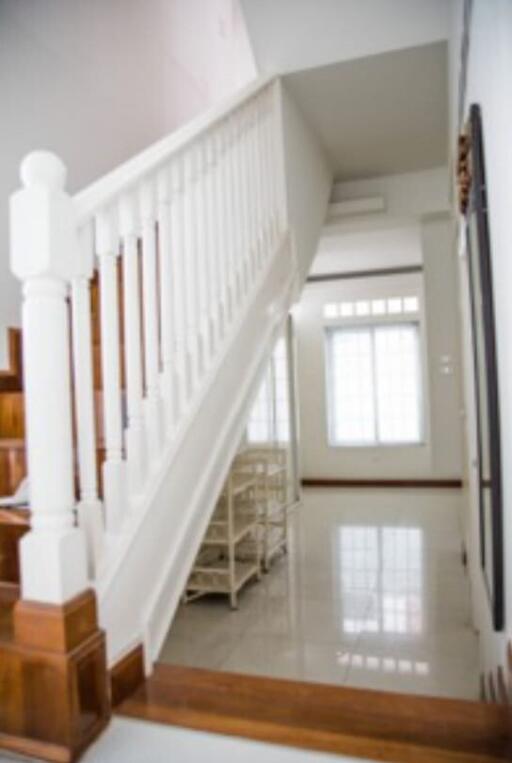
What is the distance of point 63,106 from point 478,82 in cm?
214

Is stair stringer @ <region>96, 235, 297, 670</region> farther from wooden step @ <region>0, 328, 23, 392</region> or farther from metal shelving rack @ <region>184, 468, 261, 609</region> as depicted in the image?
metal shelving rack @ <region>184, 468, 261, 609</region>

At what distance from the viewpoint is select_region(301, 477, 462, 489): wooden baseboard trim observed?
716cm

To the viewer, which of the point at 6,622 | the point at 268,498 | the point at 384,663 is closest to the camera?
the point at 6,622

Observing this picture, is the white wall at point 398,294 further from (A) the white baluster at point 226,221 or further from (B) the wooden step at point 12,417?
(B) the wooden step at point 12,417

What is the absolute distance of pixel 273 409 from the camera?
6.89 metres

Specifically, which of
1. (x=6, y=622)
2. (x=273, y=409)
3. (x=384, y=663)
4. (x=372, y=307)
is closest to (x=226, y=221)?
(x=6, y=622)

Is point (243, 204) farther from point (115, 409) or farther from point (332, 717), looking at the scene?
point (332, 717)

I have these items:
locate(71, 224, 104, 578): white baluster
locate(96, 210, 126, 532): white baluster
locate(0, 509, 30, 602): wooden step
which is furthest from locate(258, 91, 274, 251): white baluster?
locate(0, 509, 30, 602): wooden step

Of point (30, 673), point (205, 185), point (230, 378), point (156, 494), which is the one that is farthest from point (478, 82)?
point (30, 673)

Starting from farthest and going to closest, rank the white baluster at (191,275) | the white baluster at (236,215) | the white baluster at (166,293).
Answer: the white baluster at (236,215) → the white baluster at (191,275) → the white baluster at (166,293)

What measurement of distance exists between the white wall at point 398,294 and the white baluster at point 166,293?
8.85ft

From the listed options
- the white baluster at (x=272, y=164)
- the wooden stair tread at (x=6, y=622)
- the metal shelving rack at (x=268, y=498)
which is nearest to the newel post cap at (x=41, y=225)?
the wooden stair tread at (x=6, y=622)

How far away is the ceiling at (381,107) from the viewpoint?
2.92 m

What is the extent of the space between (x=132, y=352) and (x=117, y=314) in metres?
0.10
